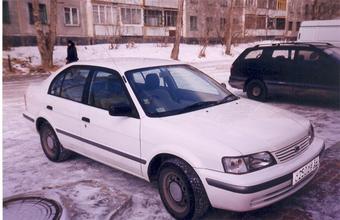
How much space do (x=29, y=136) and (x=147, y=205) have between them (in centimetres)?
370

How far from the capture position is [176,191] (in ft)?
11.3

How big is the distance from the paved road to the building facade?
67.5 ft

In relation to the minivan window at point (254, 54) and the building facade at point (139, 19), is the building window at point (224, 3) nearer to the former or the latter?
the building facade at point (139, 19)

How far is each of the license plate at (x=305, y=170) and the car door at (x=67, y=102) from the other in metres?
2.66

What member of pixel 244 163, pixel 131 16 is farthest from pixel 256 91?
pixel 131 16

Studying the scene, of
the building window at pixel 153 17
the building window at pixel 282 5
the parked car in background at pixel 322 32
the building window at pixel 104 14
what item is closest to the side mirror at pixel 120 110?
the parked car in background at pixel 322 32

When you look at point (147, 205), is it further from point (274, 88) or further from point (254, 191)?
point (274, 88)

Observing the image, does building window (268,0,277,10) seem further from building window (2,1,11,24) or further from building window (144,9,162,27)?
building window (2,1,11,24)

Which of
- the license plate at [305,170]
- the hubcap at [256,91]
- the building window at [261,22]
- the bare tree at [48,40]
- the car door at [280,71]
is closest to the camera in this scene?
the license plate at [305,170]

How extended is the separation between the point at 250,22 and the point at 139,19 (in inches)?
624

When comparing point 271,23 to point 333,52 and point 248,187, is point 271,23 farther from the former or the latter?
point 248,187

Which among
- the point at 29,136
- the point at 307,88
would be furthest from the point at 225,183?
the point at 307,88

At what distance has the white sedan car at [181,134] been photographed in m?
3.08

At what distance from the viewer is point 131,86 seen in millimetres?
3951
